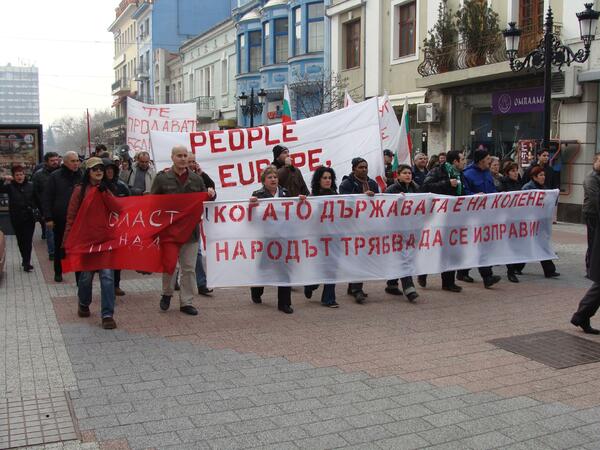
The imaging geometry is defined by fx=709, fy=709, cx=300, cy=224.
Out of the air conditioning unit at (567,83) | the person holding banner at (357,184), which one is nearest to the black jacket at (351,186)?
the person holding banner at (357,184)

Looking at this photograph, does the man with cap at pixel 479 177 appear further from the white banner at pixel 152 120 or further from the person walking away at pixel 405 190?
the white banner at pixel 152 120

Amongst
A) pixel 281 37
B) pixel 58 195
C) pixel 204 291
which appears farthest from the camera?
pixel 281 37

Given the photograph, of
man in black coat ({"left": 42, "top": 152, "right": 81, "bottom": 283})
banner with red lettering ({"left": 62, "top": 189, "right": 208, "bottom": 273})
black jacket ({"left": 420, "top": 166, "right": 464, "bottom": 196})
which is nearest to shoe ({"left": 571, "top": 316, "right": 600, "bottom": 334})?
black jacket ({"left": 420, "top": 166, "right": 464, "bottom": 196})

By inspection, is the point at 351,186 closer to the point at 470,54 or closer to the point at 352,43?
the point at 470,54

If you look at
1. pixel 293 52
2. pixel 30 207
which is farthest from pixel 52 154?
pixel 293 52

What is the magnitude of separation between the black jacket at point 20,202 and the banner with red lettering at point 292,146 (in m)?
2.56

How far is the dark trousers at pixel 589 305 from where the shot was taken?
700 centimetres

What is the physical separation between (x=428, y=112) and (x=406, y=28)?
12.6 ft

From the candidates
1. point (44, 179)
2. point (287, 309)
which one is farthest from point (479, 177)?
point (44, 179)

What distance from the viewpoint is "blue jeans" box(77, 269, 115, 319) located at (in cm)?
742

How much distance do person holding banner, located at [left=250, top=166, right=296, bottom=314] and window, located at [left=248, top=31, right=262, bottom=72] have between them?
3183 cm

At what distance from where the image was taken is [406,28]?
2506cm

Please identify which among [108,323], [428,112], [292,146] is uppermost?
[428,112]

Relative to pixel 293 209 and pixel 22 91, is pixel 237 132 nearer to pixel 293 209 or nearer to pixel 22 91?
pixel 293 209
